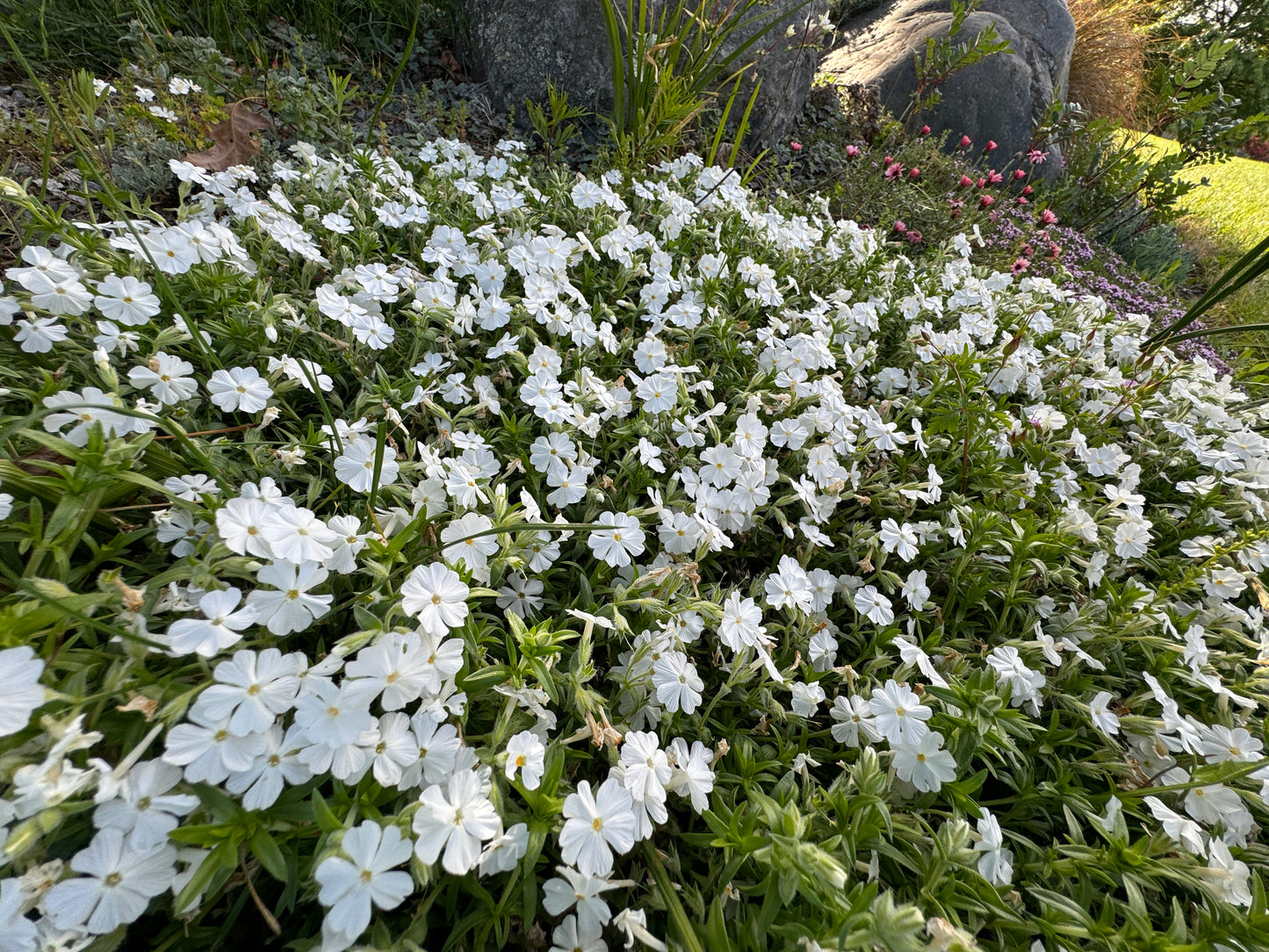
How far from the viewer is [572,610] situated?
143 centimetres

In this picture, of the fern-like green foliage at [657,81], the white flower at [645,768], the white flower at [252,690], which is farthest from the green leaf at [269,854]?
the fern-like green foliage at [657,81]

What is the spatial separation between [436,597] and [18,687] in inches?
23.6

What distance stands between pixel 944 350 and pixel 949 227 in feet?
8.19

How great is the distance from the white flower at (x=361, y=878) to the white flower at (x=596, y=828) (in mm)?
264

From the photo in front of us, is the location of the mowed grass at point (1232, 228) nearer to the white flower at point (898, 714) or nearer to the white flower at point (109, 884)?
the white flower at point (898, 714)

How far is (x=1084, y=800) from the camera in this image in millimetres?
1561

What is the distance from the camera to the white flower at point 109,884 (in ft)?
2.88

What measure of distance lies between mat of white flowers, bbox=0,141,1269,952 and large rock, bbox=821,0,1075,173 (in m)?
6.13

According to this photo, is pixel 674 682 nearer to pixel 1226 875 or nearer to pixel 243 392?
pixel 1226 875

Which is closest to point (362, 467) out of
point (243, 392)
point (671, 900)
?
point (243, 392)

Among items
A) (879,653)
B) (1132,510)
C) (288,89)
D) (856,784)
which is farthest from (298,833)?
(288,89)

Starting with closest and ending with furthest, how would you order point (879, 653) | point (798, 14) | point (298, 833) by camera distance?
point (298, 833) → point (879, 653) → point (798, 14)

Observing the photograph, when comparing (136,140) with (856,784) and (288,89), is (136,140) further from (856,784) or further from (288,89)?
(856,784)

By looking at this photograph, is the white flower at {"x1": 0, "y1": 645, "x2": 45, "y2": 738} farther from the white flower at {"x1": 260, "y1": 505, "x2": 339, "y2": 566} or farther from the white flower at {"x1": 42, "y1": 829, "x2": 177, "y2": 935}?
the white flower at {"x1": 260, "y1": 505, "x2": 339, "y2": 566}
